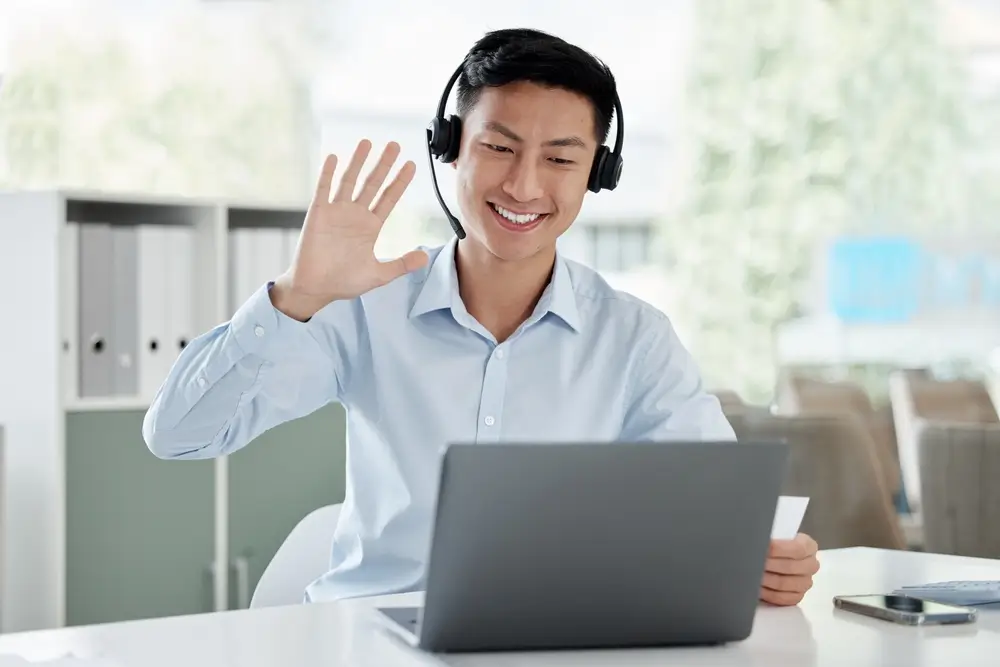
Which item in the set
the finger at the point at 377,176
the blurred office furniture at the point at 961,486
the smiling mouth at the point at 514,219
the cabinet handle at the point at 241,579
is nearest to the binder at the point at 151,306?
the cabinet handle at the point at 241,579

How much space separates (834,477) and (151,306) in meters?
1.57

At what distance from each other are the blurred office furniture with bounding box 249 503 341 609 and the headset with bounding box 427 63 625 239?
1.43 feet

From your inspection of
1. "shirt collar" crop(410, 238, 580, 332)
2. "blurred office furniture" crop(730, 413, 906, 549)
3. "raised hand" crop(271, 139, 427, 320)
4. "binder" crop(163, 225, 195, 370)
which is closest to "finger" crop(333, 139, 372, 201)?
"raised hand" crop(271, 139, 427, 320)

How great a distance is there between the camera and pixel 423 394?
1663 millimetres

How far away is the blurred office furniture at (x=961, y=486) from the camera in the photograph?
2562 mm

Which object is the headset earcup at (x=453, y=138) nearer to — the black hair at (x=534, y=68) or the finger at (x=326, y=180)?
the black hair at (x=534, y=68)

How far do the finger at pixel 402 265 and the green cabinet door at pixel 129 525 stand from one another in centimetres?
158

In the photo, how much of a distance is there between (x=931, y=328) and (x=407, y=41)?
11.7 feet

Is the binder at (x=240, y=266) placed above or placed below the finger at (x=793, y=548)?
above

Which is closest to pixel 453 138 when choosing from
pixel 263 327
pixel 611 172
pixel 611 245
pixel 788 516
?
pixel 611 172

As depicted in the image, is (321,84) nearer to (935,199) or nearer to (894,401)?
(894,401)

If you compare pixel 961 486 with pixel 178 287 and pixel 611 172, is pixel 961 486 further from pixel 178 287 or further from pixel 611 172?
pixel 178 287

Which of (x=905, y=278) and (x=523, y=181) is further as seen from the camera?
(x=905, y=278)

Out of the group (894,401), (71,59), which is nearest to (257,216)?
(71,59)
